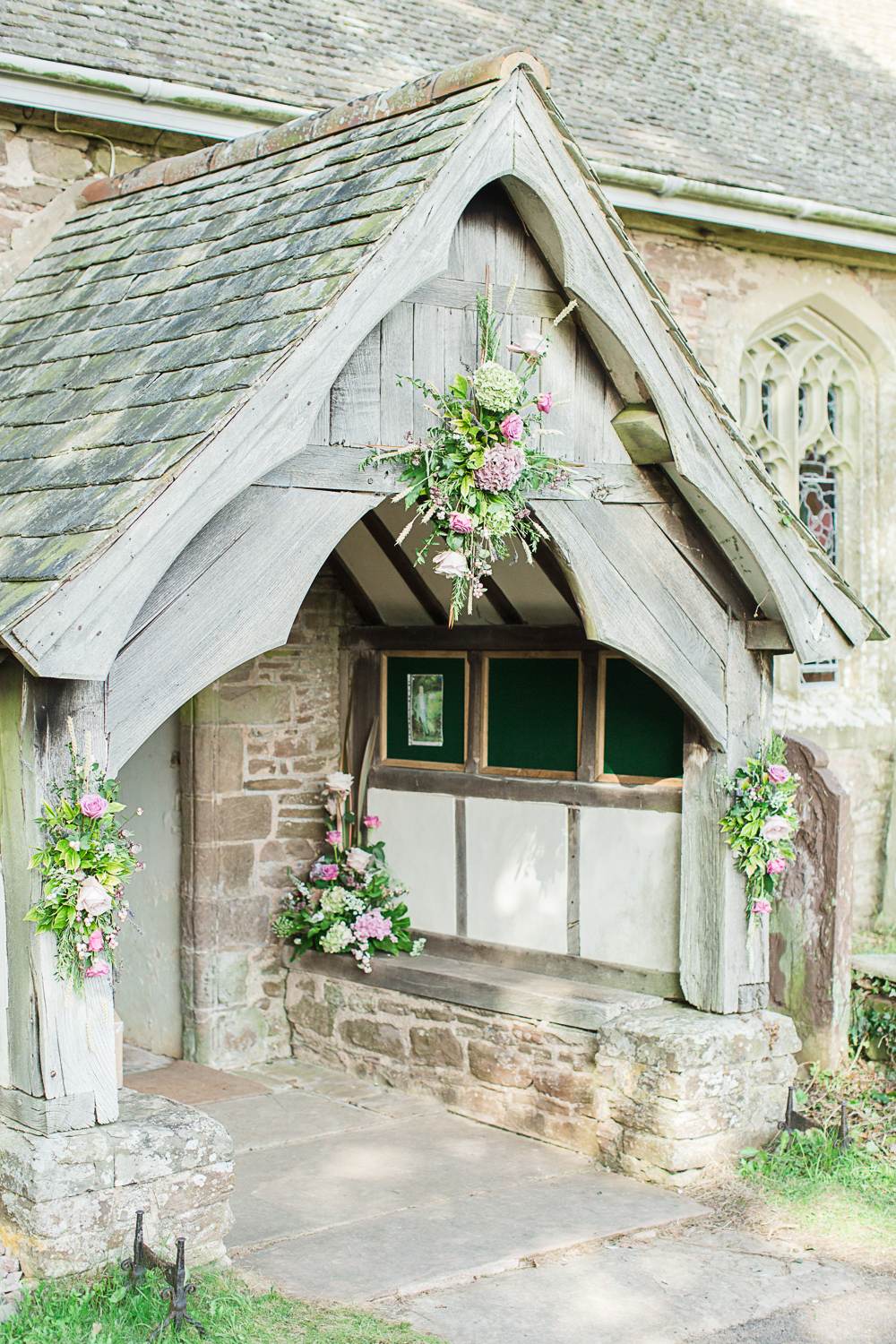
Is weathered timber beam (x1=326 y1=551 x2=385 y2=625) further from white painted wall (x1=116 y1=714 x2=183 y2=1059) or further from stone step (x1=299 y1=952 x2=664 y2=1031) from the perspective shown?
stone step (x1=299 y1=952 x2=664 y2=1031)

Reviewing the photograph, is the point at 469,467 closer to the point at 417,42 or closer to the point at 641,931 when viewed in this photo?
the point at 641,931

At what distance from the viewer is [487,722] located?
7035 mm

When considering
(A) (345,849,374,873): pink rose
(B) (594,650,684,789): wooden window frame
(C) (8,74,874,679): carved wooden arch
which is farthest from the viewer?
(A) (345,849,374,873): pink rose

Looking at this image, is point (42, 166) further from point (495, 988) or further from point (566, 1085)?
point (566, 1085)

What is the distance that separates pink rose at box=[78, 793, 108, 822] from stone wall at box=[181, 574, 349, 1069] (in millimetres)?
3103

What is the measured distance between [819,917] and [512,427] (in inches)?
121

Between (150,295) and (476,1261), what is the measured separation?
12.0 feet

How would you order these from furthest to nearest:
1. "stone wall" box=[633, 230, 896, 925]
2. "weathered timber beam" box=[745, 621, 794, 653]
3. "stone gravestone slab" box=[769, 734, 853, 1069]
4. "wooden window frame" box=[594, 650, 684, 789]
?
"stone wall" box=[633, 230, 896, 925]
"stone gravestone slab" box=[769, 734, 853, 1069]
"wooden window frame" box=[594, 650, 684, 789]
"weathered timber beam" box=[745, 621, 794, 653]

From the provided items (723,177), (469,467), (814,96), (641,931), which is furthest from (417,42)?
(641,931)

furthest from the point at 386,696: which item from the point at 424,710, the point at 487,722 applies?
the point at 487,722

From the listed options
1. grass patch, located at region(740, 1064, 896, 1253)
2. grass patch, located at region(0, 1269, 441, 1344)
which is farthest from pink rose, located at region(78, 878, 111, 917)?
grass patch, located at region(740, 1064, 896, 1253)

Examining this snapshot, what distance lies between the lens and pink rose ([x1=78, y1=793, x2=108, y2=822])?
4076mm

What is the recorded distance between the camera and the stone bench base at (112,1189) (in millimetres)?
4141

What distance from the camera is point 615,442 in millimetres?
5316
